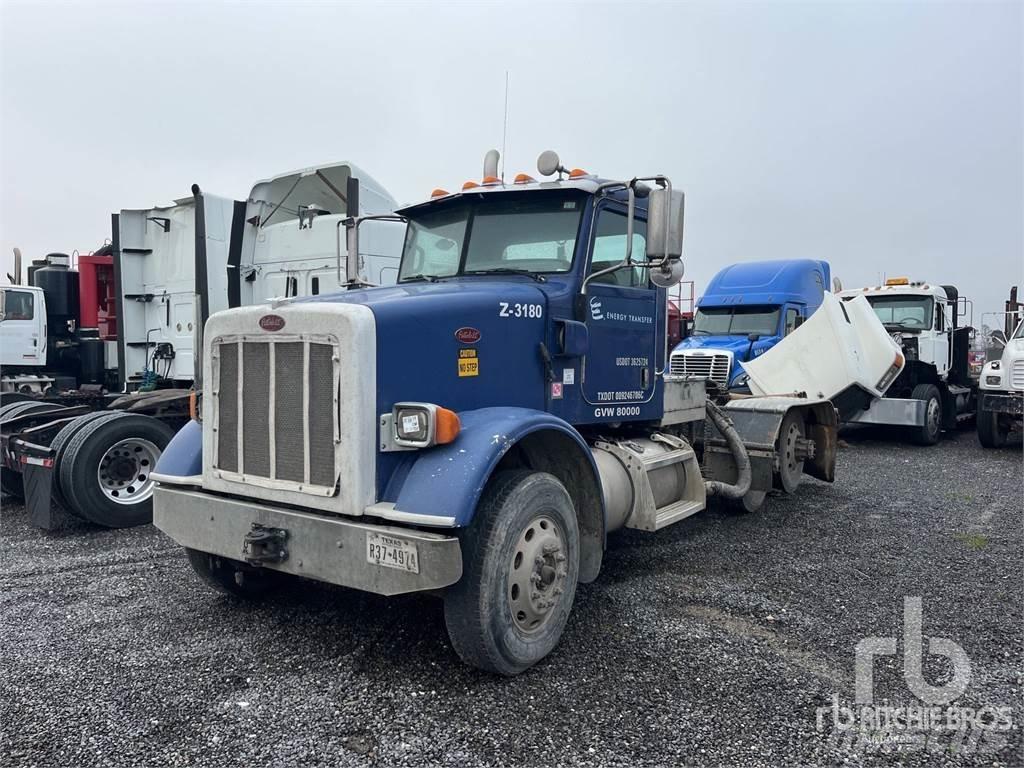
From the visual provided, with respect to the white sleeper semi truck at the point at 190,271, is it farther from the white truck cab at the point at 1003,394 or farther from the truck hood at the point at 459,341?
the white truck cab at the point at 1003,394

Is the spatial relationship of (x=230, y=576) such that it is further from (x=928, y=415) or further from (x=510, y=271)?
(x=928, y=415)

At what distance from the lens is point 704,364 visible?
41.6ft

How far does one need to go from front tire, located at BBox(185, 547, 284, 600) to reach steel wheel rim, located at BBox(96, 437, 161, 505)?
2463 mm

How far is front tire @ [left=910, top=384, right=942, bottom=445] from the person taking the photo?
1240 centimetres

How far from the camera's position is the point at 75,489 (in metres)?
6.36

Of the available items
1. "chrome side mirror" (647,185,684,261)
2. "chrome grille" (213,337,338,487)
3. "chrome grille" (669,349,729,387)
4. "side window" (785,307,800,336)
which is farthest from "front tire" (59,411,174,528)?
"side window" (785,307,800,336)

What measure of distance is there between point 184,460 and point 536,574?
7.17 ft

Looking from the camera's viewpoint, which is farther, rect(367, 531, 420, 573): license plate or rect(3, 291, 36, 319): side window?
rect(3, 291, 36, 319): side window

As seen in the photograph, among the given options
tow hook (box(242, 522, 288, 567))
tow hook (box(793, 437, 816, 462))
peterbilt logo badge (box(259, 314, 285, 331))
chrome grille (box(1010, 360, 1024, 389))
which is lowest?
tow hook (box(793, 437, 816, 462))

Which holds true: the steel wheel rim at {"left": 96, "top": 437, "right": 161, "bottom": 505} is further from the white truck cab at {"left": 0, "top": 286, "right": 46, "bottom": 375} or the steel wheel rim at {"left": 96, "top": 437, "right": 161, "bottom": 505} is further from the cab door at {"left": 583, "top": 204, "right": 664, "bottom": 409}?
the white truck cab at {"left": 0, "top": 286, "right": 46, "bottom": 375}

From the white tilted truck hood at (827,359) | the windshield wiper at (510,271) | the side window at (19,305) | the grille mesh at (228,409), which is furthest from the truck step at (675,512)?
the side window at (19,305)

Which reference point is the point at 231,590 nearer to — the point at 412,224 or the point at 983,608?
the point at 412,224

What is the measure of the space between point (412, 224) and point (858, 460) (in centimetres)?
849

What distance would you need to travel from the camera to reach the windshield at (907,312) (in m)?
13.3
